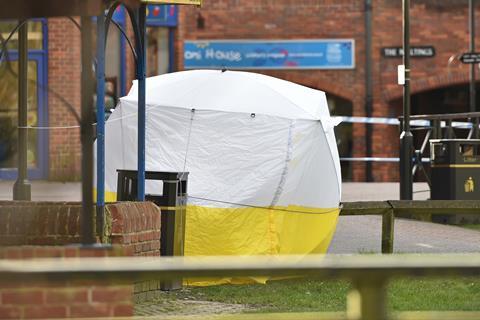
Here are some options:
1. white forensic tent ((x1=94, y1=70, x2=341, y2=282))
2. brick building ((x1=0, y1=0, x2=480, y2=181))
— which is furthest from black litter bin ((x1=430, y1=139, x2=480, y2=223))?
brick building ((x1=0, y1=0, x2=480, y2=181))

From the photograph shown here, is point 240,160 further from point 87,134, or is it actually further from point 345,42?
point 345,42

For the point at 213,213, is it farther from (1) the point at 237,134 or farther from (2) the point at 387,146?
(2) the point at 387,146

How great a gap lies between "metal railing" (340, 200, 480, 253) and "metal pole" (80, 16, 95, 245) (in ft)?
23.2

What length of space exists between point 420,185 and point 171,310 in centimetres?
1439

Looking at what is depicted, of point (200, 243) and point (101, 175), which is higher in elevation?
point (101, 175)

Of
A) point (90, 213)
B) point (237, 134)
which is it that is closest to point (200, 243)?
point (237, 134)

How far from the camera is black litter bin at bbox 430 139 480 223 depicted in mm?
16047

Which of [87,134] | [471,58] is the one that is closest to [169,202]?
[87,134]

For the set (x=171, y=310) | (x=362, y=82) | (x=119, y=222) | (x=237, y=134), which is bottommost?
(x=171, y=310)

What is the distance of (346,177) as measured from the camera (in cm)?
2630

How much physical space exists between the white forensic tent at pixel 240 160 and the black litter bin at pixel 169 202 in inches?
16.5

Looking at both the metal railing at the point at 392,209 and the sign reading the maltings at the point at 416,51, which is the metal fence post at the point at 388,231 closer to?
the metal railing at the point at 392,209

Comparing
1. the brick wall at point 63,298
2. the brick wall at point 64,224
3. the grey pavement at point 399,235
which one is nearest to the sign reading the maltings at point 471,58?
the grey pavement at point 399,235

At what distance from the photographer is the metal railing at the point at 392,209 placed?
11.5 m
